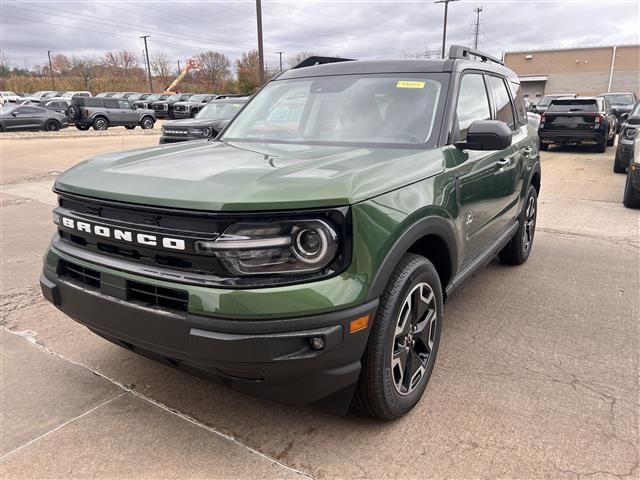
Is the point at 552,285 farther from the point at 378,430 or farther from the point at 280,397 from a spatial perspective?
the point at 280,397

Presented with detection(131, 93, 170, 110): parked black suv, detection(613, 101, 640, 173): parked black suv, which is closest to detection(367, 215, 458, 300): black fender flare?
detection(613, 101, 640, 173): parked black suv

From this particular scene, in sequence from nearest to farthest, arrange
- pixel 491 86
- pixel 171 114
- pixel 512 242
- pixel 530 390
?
pixel 530 390
pixel 491 86
pixel 512 242
pixel 171 114

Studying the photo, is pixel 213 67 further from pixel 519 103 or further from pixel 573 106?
pixel 519 103

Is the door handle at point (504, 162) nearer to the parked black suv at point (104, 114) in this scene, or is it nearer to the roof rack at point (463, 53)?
the roof rack at point (463, 53)

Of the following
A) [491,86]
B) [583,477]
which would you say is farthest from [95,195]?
[491,86]

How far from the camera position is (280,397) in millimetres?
2217

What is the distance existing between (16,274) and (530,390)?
4616 millimetres

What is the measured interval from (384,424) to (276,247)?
121cm

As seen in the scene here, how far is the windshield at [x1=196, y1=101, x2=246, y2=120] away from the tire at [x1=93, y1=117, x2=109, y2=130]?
14221mm

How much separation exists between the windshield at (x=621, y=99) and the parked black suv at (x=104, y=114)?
23.1m

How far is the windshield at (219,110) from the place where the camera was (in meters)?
13.7

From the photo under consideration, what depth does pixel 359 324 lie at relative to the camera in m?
2.13

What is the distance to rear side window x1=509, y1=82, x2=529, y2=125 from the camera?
488 centimetres

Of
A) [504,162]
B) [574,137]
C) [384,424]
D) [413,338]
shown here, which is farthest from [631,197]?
[574,137]
